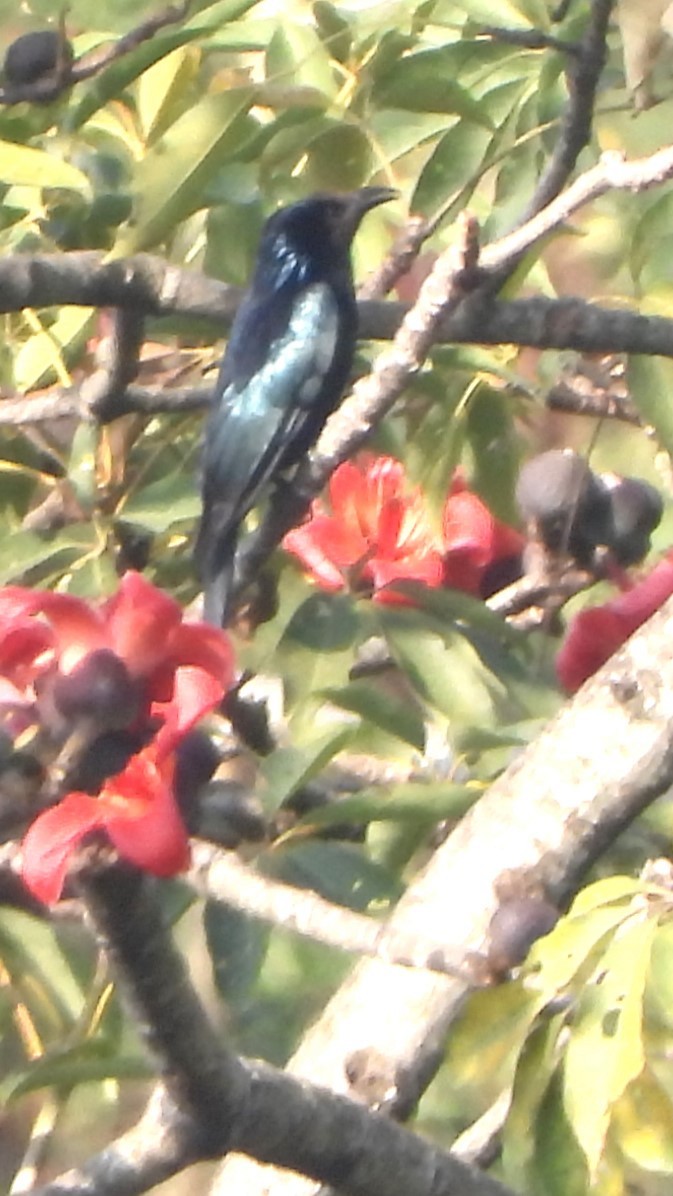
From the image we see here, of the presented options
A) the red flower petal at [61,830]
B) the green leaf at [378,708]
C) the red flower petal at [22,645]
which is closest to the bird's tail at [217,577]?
the green leaf at [378,708]

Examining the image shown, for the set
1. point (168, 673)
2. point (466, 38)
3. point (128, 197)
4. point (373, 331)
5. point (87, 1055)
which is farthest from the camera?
point (373, 331)

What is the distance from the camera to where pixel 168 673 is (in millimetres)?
993

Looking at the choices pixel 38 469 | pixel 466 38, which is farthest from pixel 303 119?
pixel 38 469

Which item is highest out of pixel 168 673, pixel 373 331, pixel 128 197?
pixel 168 673

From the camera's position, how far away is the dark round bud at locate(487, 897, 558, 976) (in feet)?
3.65

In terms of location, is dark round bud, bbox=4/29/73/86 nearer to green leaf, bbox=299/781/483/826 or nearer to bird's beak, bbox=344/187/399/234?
bird's beak, bbox=344/187/399/234

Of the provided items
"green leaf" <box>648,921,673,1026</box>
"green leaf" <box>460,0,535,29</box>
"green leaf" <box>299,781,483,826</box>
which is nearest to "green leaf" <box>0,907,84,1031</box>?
"green leaf" <box>299,781,483,826</box>

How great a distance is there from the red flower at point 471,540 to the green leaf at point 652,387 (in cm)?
25

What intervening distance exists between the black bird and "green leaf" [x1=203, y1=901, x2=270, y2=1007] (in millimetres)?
455

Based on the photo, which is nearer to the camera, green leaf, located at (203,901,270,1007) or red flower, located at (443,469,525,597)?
green leaf, located at (203,901,270,1007)

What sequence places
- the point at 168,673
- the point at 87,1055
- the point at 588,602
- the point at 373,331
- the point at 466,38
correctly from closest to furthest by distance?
the point at 168,673 → the point at 87,1055 → the point at 466,38 → the point at 373,331 → the point at 588,602

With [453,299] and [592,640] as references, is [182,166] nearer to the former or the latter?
[453,299]

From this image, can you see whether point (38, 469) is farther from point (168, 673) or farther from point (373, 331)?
point (168, 673)

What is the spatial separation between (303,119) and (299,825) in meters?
0.56
